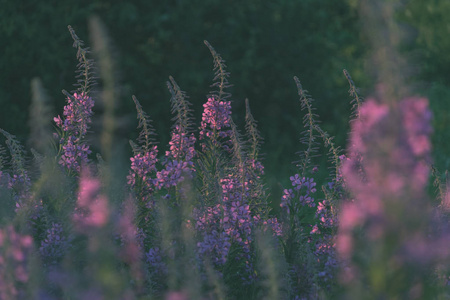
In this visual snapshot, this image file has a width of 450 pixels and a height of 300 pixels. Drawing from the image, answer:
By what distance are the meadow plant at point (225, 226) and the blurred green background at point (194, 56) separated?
13.5 feet

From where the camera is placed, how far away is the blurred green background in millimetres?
9812

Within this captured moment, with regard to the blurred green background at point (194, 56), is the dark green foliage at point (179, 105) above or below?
below

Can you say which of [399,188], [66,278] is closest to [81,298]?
[66,278]

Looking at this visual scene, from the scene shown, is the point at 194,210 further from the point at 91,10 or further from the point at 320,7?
the point at 320,7

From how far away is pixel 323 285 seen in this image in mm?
4391

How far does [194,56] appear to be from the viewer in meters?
10.1

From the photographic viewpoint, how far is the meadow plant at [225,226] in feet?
7.25

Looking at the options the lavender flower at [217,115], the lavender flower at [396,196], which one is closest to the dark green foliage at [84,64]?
the lavender flower at [217,115]

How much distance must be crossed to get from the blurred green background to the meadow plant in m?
4.11

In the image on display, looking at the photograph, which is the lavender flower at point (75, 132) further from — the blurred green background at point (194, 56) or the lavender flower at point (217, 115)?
the blurred green background at point (194, 56)

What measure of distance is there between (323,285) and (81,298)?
192cm

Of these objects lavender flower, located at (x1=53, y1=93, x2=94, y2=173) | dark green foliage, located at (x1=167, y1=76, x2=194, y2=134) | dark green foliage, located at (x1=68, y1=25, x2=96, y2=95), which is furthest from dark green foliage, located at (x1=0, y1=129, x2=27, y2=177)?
dark green foliage, located at (x1=167, y1=76, x2=194, y2=134)

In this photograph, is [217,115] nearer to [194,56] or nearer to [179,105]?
[179,105]

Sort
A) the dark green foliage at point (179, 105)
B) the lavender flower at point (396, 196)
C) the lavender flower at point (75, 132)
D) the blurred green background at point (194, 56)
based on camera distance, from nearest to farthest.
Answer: the lavender flower at point (396, 196)
the dark green foliage at point (179, 105)
the lavender flower at point (75, 132)
the blurred green background at point (194, 56)
